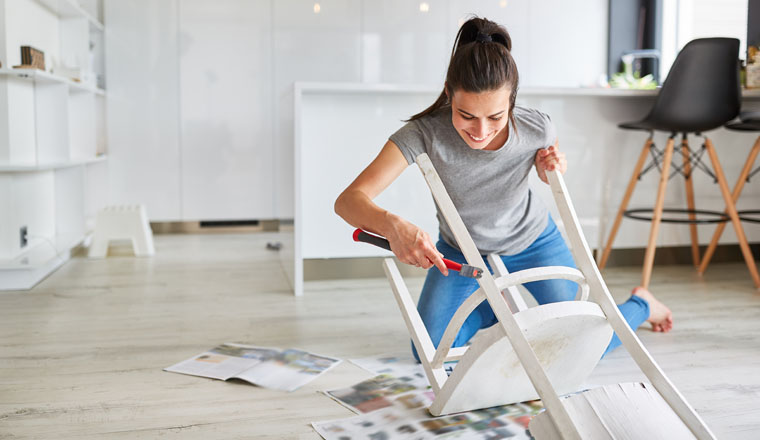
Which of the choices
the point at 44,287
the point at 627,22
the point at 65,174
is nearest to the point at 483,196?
the point at 44,287

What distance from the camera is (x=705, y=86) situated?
120 inches

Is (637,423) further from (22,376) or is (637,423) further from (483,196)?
(22,376)

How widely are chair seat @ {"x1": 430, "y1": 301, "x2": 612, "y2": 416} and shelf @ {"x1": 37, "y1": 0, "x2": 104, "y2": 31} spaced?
10.3 ft

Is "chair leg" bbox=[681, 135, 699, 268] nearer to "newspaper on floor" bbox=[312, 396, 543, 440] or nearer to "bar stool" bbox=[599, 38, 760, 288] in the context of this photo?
"bar stool" bbox=[599, 38, 760, 288]

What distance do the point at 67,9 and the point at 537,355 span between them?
3.44 meters

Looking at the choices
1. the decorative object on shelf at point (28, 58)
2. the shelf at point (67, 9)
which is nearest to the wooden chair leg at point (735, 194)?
the decorative object on shelf at point (28, 58)

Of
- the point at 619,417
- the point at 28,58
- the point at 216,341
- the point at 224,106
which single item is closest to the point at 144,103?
the point at 224,106

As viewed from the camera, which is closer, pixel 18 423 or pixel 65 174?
pixel 18 423

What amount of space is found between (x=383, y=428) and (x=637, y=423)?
0.58m

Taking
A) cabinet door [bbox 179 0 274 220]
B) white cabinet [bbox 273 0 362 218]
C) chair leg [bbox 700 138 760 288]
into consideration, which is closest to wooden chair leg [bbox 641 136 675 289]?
chair leg [bbox 700 138 760 288]

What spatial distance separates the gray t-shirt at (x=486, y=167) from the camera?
70.1 inches

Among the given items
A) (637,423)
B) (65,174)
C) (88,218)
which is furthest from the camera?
(88,218)

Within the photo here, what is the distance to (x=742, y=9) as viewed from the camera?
16.0 ft

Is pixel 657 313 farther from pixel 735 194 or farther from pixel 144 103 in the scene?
pixel 144 103
